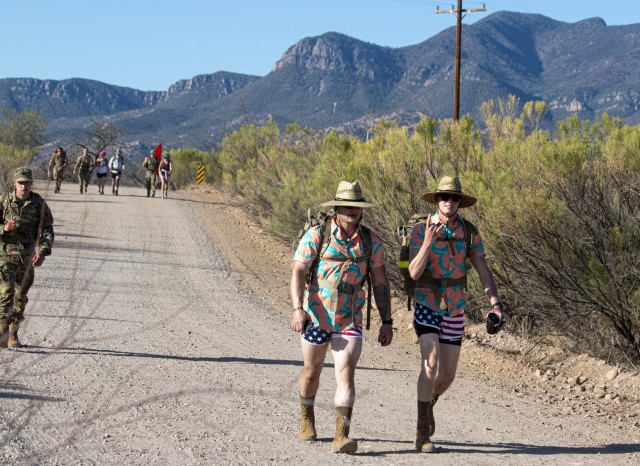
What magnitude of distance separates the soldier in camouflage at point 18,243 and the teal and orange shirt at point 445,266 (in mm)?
4571

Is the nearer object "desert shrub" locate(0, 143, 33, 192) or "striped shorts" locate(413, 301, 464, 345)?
"striped shorts" locate(413, 301, 464, 345)

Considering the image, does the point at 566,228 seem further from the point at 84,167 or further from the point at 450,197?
the point at 84,167

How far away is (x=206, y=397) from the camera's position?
8.64m

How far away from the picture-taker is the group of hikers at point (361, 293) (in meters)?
6.89

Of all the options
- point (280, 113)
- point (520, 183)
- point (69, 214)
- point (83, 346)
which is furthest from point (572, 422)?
point (280, 113)

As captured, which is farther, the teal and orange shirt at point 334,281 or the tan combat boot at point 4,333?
the tan combat boot at point 4,333

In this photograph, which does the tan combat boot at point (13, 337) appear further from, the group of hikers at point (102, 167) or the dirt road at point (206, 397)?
the group of hikers at point (102, 167)

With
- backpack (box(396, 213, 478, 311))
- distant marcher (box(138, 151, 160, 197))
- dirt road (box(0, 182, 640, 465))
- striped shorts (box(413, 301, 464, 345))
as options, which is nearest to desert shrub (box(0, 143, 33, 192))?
distant marcher (box(138, 151, 160, 197))

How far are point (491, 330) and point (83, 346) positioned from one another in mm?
5372

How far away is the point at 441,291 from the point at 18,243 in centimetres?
500

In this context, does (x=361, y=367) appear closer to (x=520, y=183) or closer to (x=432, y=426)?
(x=520, y=183)

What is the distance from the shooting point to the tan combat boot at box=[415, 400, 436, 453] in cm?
708

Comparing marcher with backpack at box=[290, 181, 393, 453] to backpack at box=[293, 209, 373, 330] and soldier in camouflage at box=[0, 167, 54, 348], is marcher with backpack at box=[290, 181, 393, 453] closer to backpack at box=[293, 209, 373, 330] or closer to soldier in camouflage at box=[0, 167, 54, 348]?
backpack at box=[293, 209, 373, 330]

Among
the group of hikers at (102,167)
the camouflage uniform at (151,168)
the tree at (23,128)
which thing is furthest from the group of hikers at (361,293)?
the tree at (23,128)
